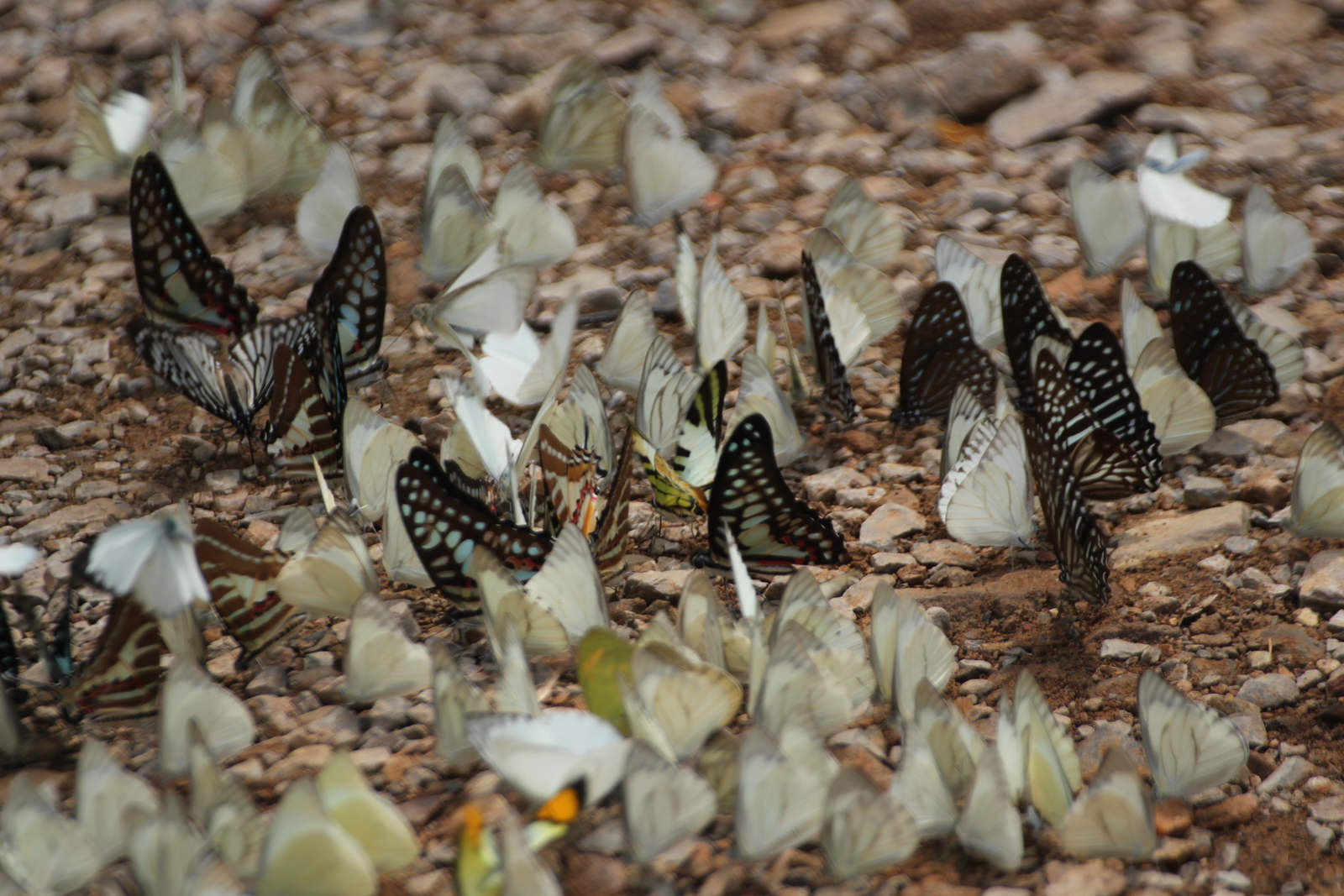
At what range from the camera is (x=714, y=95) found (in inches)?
213

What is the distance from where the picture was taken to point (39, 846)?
2.40 meters

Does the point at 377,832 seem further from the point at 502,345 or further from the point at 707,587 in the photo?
the point at 502,345

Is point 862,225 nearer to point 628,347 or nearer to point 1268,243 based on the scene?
point 628,347

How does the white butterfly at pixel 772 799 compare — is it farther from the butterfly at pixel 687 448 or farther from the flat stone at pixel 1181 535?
the flat stone at pixel 1181 535

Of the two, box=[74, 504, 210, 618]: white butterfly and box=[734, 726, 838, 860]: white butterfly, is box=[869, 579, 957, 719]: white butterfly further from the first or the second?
box=[74, 504, 210, 618]: white butterfly

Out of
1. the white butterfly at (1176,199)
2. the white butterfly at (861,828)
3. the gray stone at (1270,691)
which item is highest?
the white butterfly at (1176,199)

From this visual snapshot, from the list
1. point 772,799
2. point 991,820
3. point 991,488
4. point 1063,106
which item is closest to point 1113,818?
point 991,820

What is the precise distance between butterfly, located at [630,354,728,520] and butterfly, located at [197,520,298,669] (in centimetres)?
99

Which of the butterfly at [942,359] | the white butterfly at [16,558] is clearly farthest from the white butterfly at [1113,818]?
the white butterfly at [16,558]

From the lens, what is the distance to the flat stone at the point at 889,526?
141 inches

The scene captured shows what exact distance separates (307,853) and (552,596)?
2.85 ft

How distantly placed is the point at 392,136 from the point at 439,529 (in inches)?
107

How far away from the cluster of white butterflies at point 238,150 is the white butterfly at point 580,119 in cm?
77

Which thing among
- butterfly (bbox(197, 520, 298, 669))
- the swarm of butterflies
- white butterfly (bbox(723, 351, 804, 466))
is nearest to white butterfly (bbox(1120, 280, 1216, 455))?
the swarm of butterflies
